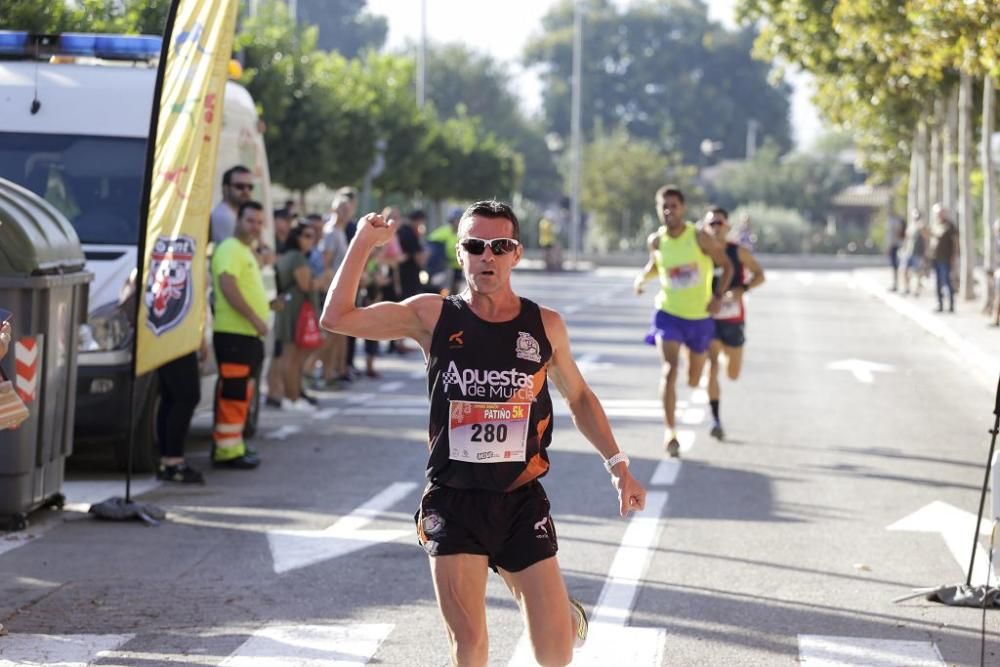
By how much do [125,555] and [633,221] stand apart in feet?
223

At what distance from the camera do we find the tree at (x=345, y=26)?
11788cm

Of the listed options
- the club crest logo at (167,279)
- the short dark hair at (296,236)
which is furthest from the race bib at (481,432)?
the short dark hair at (296,236)

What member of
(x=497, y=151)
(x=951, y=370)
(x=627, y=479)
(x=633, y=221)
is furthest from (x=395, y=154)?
(x=627, y=479)

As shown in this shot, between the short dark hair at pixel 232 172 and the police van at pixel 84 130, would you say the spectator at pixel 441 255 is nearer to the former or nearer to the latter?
the short dark hair at pixel 232 172

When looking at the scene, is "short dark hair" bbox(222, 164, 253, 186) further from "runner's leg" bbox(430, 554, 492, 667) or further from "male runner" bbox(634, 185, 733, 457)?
"runner's leg" bbox(430, 554, 492, 667)

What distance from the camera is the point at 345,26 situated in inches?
4776

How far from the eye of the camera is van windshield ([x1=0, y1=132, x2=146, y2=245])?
39.9 feet

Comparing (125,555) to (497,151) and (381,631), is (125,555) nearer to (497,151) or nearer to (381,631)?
(381,631)

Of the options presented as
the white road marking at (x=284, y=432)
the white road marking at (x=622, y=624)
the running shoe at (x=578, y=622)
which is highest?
the running shoe at (x=578, y=622)

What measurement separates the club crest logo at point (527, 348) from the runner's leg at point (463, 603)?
630mm

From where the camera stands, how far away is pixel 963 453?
535 inches

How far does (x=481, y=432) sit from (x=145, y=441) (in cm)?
670

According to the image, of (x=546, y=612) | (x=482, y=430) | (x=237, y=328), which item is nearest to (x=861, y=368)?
(x=237, y=328)

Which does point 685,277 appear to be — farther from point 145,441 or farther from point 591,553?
point 591,553
